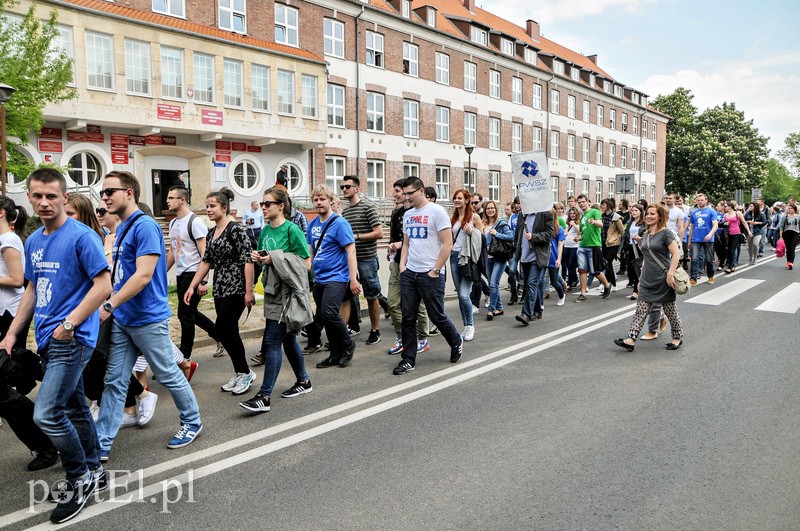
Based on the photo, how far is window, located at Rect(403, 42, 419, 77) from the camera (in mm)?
30844

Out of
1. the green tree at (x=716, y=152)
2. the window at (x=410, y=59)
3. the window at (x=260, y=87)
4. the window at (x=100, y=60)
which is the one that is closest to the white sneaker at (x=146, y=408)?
the window at (x=100, y=60)

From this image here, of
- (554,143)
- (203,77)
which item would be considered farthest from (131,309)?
(554,143)

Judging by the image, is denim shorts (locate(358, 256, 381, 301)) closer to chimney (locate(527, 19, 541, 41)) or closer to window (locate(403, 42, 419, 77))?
window (locate(403, 42, 419, 77))

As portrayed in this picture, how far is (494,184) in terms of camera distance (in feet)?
122

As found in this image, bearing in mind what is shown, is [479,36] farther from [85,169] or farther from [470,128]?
[85,169]

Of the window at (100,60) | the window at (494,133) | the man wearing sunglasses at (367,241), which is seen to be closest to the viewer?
the man wearing sunglasses at (367,241)

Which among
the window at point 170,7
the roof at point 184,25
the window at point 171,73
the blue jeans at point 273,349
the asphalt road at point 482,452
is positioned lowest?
the asphalt road at point 482,452

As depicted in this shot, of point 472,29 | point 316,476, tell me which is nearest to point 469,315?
point 316,476

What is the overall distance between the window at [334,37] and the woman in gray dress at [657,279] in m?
22.7

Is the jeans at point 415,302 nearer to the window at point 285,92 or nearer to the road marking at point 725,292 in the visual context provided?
the road marking at point 725,292

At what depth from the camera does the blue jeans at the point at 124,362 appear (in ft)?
13.0

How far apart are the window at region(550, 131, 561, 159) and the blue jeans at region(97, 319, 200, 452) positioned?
41.0 metres

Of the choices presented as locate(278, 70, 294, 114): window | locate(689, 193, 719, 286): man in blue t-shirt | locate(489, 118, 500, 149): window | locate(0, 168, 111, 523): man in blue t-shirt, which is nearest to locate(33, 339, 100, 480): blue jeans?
locate(0, 168, 111, 523): man in blue t-shirt

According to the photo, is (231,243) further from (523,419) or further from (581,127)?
(581,127)
